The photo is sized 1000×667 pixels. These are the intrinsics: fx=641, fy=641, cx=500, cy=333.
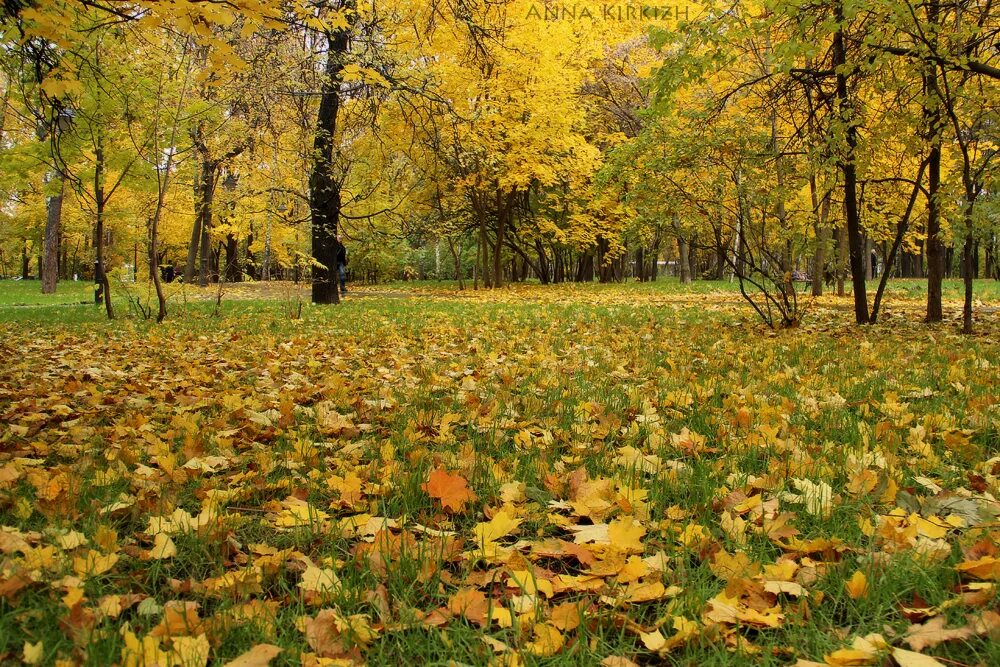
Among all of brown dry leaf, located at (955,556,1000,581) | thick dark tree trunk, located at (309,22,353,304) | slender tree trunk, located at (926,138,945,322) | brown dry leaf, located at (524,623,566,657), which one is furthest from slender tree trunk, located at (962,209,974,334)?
thick dark tree trunk, located at (309,22,353,304)

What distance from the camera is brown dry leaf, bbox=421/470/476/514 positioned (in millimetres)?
2193

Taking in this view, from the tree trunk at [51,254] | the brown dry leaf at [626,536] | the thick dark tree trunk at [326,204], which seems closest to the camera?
the brown dry leaf at [626,536]

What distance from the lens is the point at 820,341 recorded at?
6867 mm

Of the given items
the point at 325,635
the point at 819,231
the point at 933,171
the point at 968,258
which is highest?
the point at 933,171

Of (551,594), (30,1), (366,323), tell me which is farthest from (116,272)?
(551,594)

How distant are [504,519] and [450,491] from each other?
33cm

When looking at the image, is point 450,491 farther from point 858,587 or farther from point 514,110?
point 514,110

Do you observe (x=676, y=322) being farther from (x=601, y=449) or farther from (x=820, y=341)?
(x=601, y=449)

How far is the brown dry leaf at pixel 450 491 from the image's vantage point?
219cm

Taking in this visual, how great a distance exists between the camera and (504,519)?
6.38 feet

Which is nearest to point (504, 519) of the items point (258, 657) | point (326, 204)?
point (258, 657)

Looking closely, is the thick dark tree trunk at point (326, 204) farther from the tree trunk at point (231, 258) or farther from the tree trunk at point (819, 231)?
the tree trunk at point (231, 258)

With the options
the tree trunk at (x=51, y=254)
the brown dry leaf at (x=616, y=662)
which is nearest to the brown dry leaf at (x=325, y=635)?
the brown dry leaf at (x=616, y=662)

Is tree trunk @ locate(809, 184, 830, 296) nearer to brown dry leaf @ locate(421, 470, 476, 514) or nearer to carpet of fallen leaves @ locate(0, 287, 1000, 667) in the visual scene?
carpet of fallen leaves @ locate(0, 287, 1000, 667)
